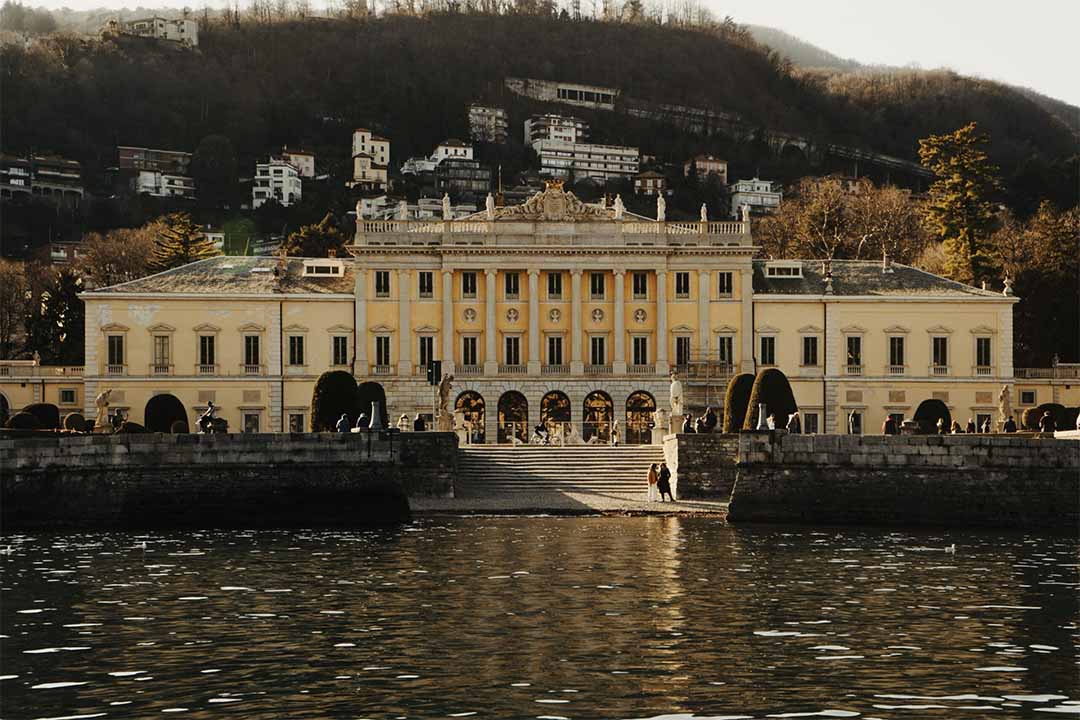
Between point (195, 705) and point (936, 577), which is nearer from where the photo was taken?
point (195, 705)

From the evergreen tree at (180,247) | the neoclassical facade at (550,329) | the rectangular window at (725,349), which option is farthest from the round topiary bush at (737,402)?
the evergreen tree at (180,247)

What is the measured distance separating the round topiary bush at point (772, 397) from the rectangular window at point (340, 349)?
28.5 m

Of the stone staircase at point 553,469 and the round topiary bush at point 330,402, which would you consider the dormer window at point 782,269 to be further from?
the round topiary bush at point 330,402

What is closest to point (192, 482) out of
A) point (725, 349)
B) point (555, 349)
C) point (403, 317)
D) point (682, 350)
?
point (403, 317)

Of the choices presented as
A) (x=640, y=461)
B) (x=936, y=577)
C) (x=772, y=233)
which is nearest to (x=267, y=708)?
(x=936, y=577)

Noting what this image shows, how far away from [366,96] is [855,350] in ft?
369

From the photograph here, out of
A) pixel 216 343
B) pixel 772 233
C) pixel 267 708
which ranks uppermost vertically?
pixel 772 233

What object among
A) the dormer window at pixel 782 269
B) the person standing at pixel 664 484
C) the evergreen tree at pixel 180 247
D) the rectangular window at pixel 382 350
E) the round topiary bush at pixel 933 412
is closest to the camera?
the person standing at pixel 664 484

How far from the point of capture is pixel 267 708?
66.2ft

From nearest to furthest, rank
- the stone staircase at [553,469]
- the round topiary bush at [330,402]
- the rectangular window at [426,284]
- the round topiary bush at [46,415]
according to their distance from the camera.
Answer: the stone staircase at [553,469] → the round topiary bush at [330,402] → the round topiary bush at [46,415] → the rectangular window at [426,284]

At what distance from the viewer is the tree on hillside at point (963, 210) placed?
3575 inches

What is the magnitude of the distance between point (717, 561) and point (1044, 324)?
56.9 metres

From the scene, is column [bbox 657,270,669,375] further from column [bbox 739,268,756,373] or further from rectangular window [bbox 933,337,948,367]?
rectangular window [bbox 933,337,948,367]

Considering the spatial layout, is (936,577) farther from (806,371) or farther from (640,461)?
(806,371)
